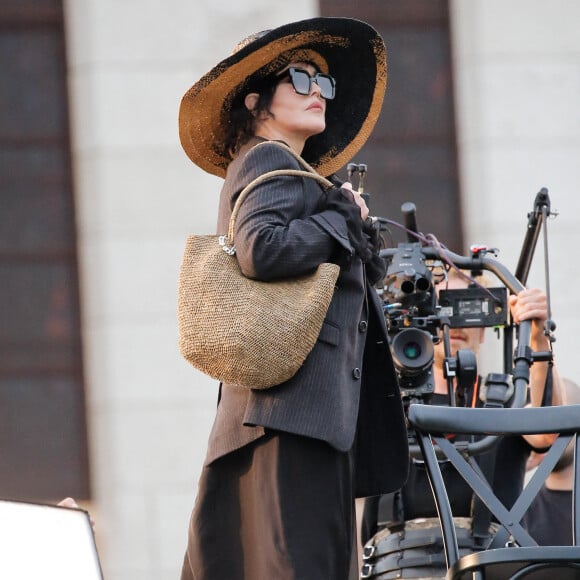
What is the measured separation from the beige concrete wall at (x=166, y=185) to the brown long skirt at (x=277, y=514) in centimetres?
298

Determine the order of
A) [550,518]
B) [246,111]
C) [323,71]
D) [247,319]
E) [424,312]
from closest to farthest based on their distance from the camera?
[247,319]
[246,111]
[323,71]
[424,312]
[550,518]

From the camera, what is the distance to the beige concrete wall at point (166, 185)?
6.68 metres

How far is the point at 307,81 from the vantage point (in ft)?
12.8

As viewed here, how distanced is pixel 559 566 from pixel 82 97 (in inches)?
169

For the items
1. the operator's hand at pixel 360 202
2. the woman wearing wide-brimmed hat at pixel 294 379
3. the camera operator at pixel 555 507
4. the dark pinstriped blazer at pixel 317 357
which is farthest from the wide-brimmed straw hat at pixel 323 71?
the camera operator at pixel 555 507

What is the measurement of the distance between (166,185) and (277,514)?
11.7 ft

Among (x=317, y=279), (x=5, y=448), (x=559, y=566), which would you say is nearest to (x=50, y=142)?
(x=5, y=448)

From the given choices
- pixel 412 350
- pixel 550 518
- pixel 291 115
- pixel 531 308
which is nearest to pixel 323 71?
pixel 291 115

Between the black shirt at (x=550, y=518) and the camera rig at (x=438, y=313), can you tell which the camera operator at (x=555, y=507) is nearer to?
the black shirt at (x=550, y=518)

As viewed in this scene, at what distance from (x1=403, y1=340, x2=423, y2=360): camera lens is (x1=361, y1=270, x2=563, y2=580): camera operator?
18 cm

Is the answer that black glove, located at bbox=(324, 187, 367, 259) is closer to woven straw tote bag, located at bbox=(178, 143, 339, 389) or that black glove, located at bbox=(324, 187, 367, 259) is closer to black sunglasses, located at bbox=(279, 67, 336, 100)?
woven straw tote bag, located at bbox=(178, 143, 339, 389)

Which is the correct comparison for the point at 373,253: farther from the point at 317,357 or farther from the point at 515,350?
the point at 515,350

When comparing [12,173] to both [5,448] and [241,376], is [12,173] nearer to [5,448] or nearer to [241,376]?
[5,448]

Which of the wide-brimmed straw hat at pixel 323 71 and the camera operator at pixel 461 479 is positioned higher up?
the wide-brimmed straw hat at pixel 323 71
